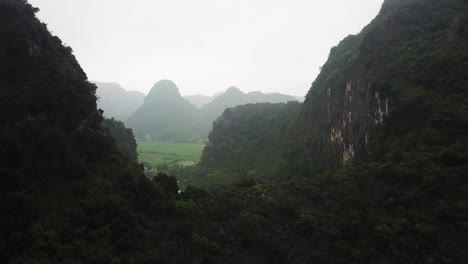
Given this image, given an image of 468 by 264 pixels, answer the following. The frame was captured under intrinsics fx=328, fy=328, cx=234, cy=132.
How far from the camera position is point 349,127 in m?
35.7

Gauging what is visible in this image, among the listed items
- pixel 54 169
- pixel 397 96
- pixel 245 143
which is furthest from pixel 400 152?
pixel 245 143

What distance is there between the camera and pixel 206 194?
74.3 feet

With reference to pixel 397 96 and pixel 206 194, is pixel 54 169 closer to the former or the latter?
pixel 206 194

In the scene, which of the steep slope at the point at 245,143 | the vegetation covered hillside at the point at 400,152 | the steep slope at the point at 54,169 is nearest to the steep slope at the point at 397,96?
the vegetation covered hillside at the point at 400,152

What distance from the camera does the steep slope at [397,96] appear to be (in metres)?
24.2

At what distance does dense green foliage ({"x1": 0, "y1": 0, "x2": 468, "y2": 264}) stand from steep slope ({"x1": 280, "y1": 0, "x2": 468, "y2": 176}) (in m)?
0.17

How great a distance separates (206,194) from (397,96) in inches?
718

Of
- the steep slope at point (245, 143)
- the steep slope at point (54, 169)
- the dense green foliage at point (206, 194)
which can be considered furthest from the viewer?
the steep slope at point (245, 143)

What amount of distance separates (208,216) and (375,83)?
21930mm

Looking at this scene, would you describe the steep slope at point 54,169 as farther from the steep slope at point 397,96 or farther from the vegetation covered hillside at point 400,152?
the steep slope at point 397,96

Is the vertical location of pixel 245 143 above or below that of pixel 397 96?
below

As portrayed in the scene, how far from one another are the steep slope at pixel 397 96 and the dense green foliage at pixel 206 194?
0.17 m

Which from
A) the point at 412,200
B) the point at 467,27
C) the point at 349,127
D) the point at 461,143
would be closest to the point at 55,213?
the point at 412,200

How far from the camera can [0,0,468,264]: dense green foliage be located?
14.5m
